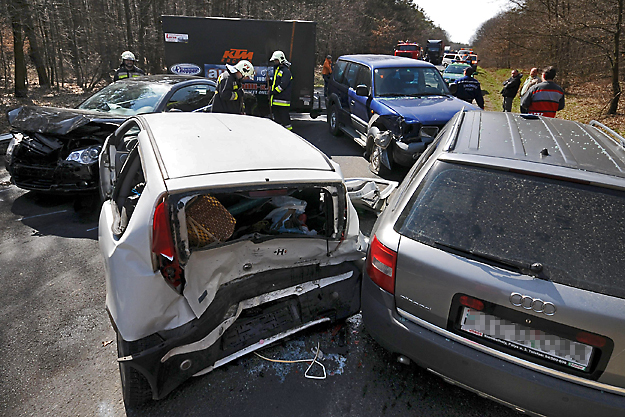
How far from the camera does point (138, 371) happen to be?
7.38 ft

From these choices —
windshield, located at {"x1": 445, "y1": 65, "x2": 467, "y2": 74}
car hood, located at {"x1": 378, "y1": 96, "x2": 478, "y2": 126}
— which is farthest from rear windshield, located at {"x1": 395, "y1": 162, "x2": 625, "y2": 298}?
windshield, located at {"x1": 445, "y1": 65, "x2": 467, "y2": 74}

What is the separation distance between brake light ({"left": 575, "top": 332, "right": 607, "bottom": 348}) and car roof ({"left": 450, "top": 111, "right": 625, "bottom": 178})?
0.97 meters

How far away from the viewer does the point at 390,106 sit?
7.00 m

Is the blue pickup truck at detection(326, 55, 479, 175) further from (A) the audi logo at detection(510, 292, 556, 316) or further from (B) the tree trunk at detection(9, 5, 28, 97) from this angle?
(B) the tree trunk at detection(9, 5, 28, 97)

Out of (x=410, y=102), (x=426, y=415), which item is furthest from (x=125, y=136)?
(x=410, y=102)

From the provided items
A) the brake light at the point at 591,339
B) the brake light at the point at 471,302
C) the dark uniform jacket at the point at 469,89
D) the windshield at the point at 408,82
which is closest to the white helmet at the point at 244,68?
the windshield at the point at 408,82

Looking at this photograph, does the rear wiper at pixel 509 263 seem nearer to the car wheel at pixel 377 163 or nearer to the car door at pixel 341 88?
the car wheel at pixel 377 163

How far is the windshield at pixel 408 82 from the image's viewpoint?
7.66 metres

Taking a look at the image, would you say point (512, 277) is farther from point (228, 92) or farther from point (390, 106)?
point (228, 92)

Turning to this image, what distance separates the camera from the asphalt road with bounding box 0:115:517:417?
247cm

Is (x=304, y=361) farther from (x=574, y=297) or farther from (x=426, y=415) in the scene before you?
(x=574, y=297)

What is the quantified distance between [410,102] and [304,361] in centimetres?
559

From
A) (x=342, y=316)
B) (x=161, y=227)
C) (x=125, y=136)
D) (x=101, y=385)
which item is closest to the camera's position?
(x=161, y=227)

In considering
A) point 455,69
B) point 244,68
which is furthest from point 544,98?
point 455,69
